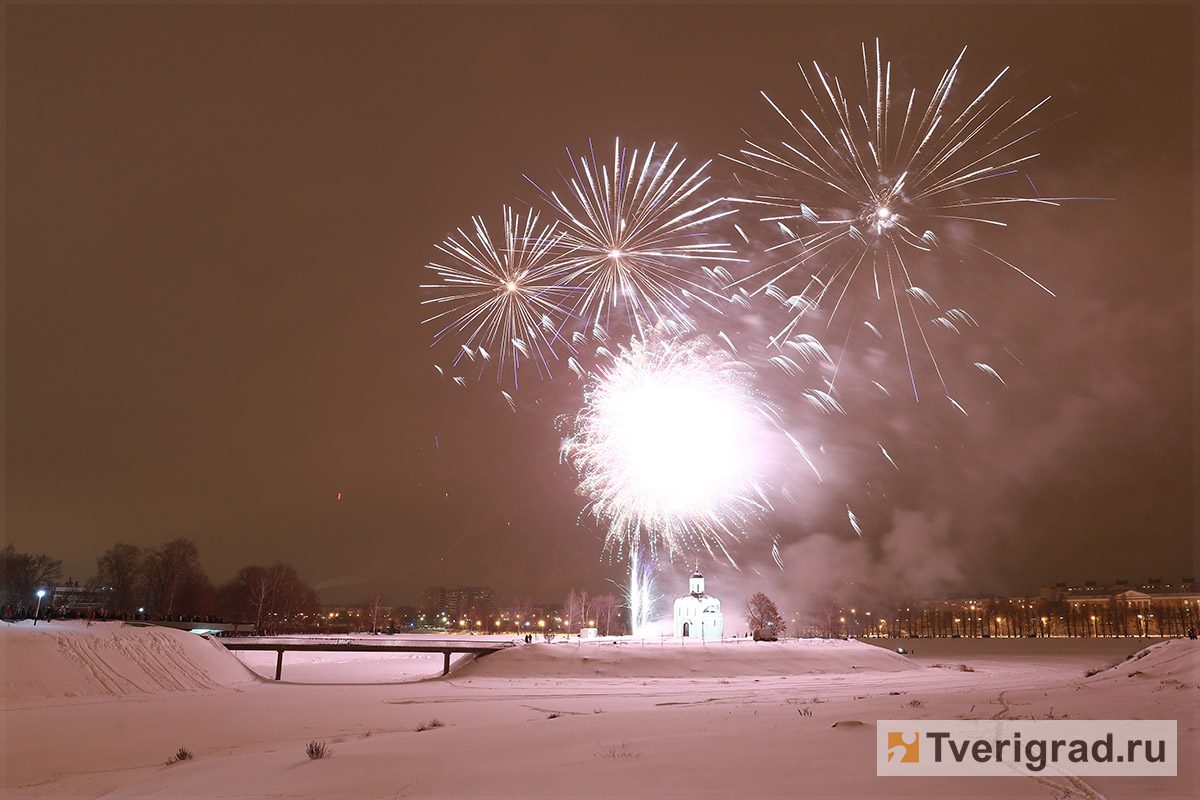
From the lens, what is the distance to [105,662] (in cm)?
4141

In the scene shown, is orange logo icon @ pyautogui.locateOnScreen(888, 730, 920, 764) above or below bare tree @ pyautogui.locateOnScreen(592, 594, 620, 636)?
above

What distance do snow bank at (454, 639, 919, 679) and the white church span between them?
3208cm

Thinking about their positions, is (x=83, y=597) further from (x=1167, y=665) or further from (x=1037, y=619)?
(x=1037, y=619)

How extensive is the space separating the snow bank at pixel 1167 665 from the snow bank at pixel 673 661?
25.5 metres

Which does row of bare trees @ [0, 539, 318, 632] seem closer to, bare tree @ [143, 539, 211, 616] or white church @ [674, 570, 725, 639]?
bare tree @ [143, 539, 211, 616]

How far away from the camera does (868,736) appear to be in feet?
43.9

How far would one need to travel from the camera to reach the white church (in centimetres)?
9612

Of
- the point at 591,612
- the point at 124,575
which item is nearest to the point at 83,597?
the point at 124,575

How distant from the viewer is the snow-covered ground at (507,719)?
37.0 feet

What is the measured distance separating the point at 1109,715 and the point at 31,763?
2823cm

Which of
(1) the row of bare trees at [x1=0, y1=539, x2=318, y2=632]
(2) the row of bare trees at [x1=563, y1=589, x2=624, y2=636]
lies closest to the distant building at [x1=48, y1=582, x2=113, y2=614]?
(1) the row of bare trees at [x1=0, y1=539, x2=318, y2=632]

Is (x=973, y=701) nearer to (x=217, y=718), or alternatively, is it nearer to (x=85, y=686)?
(x=217, y=718)

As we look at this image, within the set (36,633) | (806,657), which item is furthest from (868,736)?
(806,657)

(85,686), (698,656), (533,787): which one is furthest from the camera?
(698,656)
